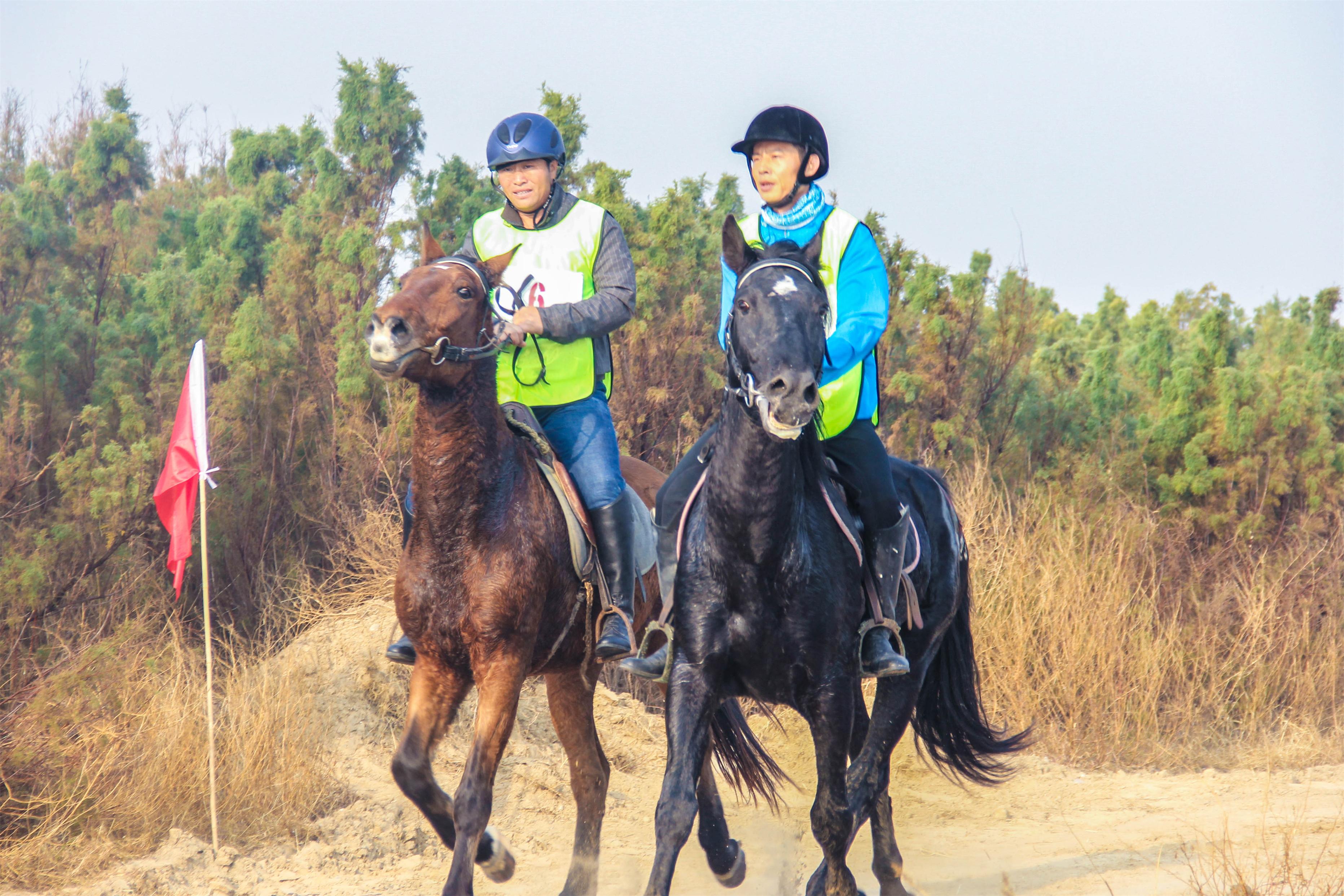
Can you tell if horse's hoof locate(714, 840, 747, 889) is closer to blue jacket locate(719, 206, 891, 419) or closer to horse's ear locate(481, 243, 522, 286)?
blue jacket locate(719, 206, 891, 419)

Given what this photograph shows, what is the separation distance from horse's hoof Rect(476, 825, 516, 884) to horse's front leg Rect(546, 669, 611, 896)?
475mm

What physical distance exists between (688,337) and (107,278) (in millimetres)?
5646

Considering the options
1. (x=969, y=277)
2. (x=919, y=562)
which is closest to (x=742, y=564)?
Answer: (x=919, y=562)

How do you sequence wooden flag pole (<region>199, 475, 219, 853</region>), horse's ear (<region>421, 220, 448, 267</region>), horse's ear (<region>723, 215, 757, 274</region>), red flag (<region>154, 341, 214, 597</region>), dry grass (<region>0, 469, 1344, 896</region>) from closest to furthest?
horse's ear (<region>723, 215, 757, 274</region>), horse's ear (<region>421, 220, 448, 267</region>), wooden flag pole (<region>199, 475, 219, 853</region>), dry grass (<region>0, 469, 1344, 896</region>), red flag (<region>154, 341, 214, 597</region>)

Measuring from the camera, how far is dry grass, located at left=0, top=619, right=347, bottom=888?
232 inches

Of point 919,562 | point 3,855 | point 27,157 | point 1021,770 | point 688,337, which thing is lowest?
point 1021,770

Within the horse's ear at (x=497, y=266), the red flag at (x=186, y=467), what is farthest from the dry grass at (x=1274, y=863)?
the red flag at (x=186, y=467)

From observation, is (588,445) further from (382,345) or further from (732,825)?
(732,825)

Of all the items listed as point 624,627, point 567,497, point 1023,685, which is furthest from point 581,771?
point 1023,685

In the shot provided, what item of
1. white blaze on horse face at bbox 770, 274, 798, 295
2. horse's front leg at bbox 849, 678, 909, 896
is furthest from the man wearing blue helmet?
horse's front leg at bbox 849, 678, 909, 896

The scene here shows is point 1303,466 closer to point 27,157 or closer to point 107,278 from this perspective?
point 107,278

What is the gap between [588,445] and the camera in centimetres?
586

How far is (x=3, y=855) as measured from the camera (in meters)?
5.61

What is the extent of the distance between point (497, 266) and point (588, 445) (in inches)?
39.5
